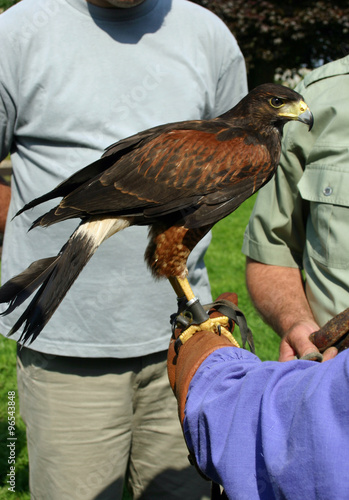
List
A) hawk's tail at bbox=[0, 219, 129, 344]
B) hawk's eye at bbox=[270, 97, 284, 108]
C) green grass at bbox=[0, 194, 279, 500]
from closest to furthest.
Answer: hawk's tail at bbox=[0, 219, 129, 344], hawk's eye at bbox=[270, 97, 284, 108], green grass at bbox=[0, 194, 279, 500]

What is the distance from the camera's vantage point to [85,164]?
237 cm

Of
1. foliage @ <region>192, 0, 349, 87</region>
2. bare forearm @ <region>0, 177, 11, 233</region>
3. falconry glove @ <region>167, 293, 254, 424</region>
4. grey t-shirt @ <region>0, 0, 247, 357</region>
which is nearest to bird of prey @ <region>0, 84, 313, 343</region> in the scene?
falconry glove @ <region>167, 293, 254, 424</region>

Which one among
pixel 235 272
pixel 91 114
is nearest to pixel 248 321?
pixel 235 272

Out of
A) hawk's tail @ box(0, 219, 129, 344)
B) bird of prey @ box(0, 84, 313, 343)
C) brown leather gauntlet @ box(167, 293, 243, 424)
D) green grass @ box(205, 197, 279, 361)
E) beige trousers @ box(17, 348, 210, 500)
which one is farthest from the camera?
green grass @ box(205, 197, 279, 361)

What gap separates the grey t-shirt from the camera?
2.36 m

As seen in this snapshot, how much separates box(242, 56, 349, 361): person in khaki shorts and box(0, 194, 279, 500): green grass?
1.97 meters

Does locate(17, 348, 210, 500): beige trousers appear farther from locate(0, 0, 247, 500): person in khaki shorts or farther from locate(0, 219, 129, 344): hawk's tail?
locate(0, 219, 129, 344): hawk's tail

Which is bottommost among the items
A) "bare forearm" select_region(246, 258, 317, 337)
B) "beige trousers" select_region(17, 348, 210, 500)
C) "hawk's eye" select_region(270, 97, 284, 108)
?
"beige trousers" select_region(17, 348, 210, 500)

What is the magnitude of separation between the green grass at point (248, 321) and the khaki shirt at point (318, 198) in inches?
84.9

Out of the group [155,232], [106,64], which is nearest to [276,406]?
[155,232]

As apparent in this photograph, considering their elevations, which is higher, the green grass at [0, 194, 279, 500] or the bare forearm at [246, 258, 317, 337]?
the bare forearm at [246, 258, 317, 337]

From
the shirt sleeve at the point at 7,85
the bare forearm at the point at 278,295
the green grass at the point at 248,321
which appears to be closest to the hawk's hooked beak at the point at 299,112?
the bare forearm at the point at 278,295

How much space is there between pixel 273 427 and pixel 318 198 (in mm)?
1316

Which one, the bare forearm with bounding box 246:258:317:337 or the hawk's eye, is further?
the bare forearm with bounding box 246:258:317:337
